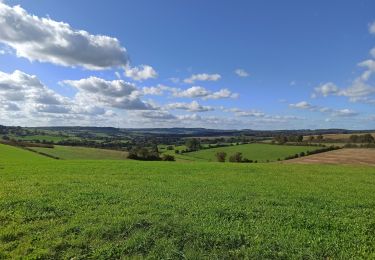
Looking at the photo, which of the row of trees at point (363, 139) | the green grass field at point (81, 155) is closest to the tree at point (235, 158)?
the green grass field at point (81, 155)

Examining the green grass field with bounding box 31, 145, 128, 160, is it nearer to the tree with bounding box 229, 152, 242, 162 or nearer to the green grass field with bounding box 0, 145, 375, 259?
the tree with bounding box 229, 152, 242, 162

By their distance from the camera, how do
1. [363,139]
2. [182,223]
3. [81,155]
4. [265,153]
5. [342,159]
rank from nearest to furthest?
[182,223], [342,159], [81,155], [265,153], [363,139]

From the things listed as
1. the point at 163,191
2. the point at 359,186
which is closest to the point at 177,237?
the point at 163,191

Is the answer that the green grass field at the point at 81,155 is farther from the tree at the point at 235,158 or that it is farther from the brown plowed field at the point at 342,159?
the brown plowed field at the point at 342,159

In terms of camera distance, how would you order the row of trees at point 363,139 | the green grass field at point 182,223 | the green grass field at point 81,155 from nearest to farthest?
the green grass field at point 182,223 → the green grass field at point 81,155 → the row of trees at point 363,139

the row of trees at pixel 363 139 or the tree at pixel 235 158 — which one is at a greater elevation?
the row of trees at pixel 363 139

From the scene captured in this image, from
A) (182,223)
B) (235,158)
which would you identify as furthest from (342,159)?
(182,223)

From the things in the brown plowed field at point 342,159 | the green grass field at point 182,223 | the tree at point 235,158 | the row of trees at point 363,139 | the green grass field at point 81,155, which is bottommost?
the tree at point 235,158

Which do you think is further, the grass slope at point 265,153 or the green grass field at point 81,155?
the grass slope at point 265,153

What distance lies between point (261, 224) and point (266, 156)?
284ft

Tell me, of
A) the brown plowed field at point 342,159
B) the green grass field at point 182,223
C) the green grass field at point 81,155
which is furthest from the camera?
the green grass field at point 81,155

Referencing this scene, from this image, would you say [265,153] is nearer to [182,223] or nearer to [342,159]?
[342,159]

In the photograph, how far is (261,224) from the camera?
41.1ft

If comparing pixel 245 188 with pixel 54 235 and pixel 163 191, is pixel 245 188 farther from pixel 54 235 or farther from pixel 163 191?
pixel 54 235
